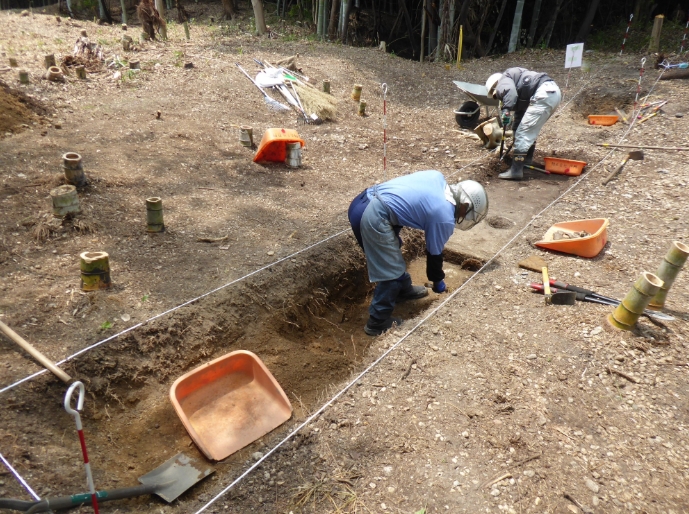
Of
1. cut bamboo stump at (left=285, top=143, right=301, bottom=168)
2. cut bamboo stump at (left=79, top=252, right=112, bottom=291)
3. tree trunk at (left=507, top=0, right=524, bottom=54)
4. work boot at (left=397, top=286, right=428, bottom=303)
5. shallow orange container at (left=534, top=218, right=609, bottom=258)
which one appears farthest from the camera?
tree trunk at (left=507, top=0, right=524, bottom=54)

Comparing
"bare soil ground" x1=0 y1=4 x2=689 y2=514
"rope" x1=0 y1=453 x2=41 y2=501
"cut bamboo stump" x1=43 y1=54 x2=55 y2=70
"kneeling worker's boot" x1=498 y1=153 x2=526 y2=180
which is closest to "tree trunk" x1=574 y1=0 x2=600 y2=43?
Answer: "bare soil ground" x1=0 y1=4 x2=689 y2=514

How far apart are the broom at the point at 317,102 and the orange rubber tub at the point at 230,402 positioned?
5751 mm

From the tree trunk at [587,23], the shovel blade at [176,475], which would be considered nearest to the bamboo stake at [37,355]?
the shovel blade at [176,475]

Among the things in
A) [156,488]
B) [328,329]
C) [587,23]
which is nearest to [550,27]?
[587,23]

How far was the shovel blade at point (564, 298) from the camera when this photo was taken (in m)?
3.83

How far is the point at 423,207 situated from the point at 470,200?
0.39 meters

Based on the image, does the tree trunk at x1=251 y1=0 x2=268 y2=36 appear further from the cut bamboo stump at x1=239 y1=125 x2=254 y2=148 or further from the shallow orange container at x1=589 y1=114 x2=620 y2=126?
the shallow orange container at x1=589 y1=114 x2=620 y2=126

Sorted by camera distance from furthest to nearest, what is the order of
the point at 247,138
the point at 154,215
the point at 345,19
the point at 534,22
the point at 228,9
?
the point at 228,9
the point at 345,19
the point at 534,22
the point at 247,138
the point at 154,215

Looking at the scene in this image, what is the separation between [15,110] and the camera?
6.43 metres

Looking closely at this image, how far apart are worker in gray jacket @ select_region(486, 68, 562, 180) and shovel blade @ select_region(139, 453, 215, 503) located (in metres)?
5.47

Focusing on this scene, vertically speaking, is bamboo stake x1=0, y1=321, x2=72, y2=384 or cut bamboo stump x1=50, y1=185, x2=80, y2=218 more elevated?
cut bamboo stump x1=50, y1=185, x2=80, y2=218

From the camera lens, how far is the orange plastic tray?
6.25 metres

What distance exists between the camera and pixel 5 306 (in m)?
3.38

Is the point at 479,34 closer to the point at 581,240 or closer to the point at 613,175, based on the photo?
the point at 613,175
